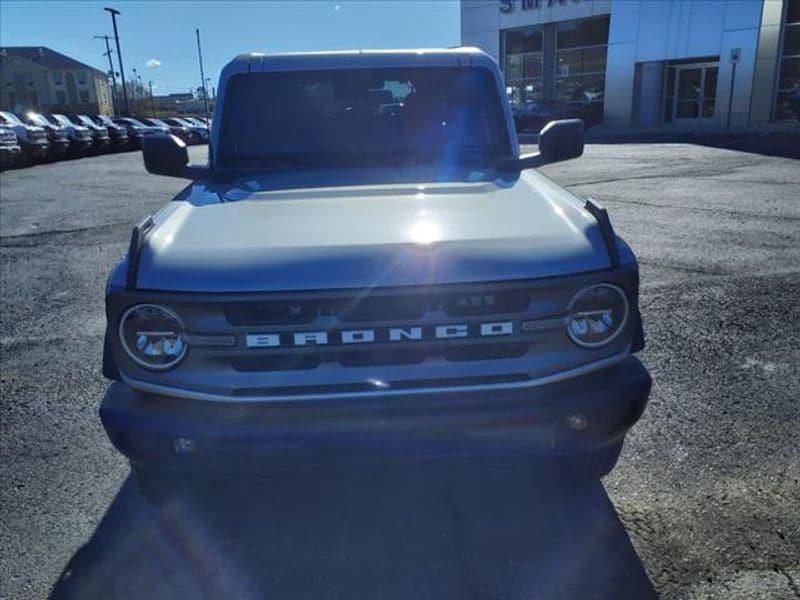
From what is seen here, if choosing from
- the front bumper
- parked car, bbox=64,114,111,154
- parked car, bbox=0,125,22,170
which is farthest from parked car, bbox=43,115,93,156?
the front bumper

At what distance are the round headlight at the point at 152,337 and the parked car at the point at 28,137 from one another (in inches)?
848


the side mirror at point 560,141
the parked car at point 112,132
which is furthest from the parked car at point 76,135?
the side mirror at point 560,141

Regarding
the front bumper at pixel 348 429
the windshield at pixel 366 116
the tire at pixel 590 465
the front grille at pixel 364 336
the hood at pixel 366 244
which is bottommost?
the tire at pixel 590 465

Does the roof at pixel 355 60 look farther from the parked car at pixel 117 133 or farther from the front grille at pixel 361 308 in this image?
the parked car at pixel 117 133

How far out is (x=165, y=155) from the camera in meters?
3.89

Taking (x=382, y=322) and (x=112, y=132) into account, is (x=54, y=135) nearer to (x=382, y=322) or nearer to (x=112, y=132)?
(x=112, y=132)

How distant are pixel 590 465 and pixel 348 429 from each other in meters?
1.12

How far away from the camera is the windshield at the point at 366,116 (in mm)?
3779

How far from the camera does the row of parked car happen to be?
20547 mm

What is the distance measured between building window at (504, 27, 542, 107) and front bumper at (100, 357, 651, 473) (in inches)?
1446

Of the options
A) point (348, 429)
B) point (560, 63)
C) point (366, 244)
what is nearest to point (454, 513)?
point (348, 429)

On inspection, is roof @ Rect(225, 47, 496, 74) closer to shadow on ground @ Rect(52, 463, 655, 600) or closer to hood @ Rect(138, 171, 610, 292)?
hood @ Rect(138, 171, 610, 292)

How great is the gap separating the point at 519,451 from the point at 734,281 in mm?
4679

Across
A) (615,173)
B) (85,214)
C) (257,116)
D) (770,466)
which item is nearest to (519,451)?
(770,466)
